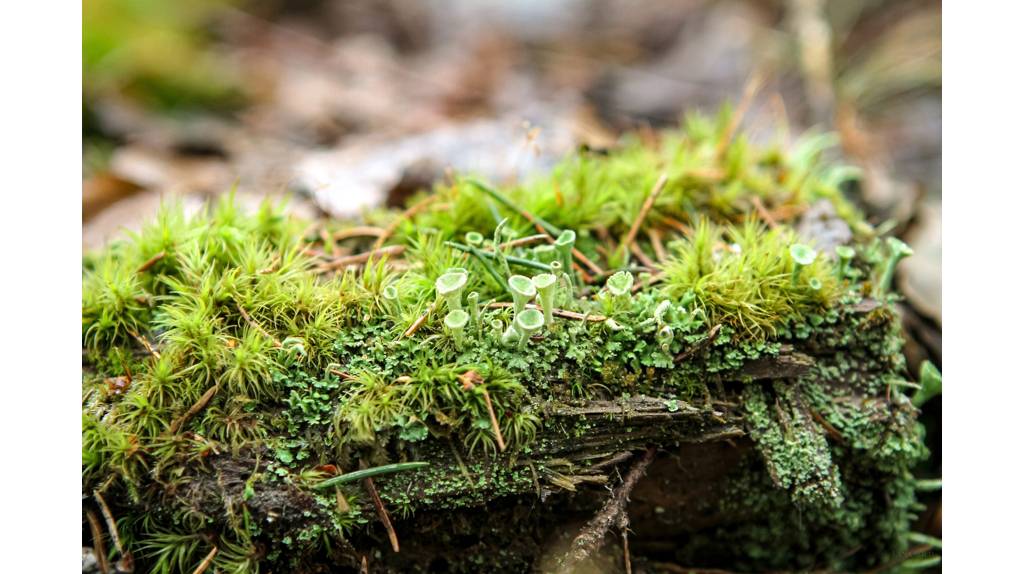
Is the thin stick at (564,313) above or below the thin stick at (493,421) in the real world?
above

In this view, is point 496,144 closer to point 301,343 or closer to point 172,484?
point 301,343

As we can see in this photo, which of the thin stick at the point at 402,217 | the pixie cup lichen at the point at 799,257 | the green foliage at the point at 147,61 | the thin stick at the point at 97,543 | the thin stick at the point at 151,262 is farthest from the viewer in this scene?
the green foliage at the point at 147,61

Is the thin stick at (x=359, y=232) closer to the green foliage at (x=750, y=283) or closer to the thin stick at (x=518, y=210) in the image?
the thin stick at (x=518, y=210)

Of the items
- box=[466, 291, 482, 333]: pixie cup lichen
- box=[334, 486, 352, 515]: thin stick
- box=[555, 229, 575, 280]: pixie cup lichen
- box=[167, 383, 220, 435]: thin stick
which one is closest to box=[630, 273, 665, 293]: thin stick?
box=[555, 229, 575, 280]: pixie cup lichen

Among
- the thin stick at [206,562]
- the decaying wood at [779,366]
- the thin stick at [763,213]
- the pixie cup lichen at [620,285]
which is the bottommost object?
the thin stick at [206,562]

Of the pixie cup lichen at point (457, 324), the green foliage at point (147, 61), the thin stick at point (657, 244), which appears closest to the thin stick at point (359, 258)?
the pixie cup lichen at point (457, 324)

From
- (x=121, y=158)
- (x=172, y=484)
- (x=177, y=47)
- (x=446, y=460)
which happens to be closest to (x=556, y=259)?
(x=446, y=460)

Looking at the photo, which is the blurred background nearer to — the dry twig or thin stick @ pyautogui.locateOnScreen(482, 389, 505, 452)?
the dry twig
